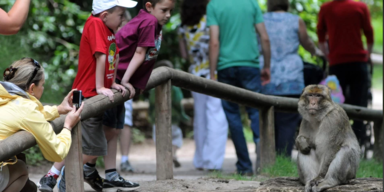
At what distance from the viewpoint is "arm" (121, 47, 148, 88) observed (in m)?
4.51

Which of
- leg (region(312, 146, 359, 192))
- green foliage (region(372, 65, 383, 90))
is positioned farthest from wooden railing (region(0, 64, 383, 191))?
green foliage (region(372, 65, 383, 90))

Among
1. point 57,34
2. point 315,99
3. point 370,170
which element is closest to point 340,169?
point 315,99

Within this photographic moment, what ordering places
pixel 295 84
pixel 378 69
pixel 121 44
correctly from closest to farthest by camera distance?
pixel 121 44 → pixel 295 84 → pixel 378 69

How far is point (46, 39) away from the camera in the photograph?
10.3 meters

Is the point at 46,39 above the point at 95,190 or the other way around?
above

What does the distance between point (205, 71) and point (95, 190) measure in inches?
107

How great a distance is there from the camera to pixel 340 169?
4.66m

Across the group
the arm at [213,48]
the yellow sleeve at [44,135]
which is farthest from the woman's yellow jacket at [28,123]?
the arm at [213,48]

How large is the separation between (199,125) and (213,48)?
3.92ft

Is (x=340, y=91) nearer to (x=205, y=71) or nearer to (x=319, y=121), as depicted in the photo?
(x=205, y=71)

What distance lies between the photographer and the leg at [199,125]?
7547 mm

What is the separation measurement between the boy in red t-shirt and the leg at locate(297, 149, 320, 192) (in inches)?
50.4

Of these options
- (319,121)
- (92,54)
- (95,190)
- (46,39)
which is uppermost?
(46,39)

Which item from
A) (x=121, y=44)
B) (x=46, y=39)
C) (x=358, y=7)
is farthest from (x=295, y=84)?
(x=46, y=39)
